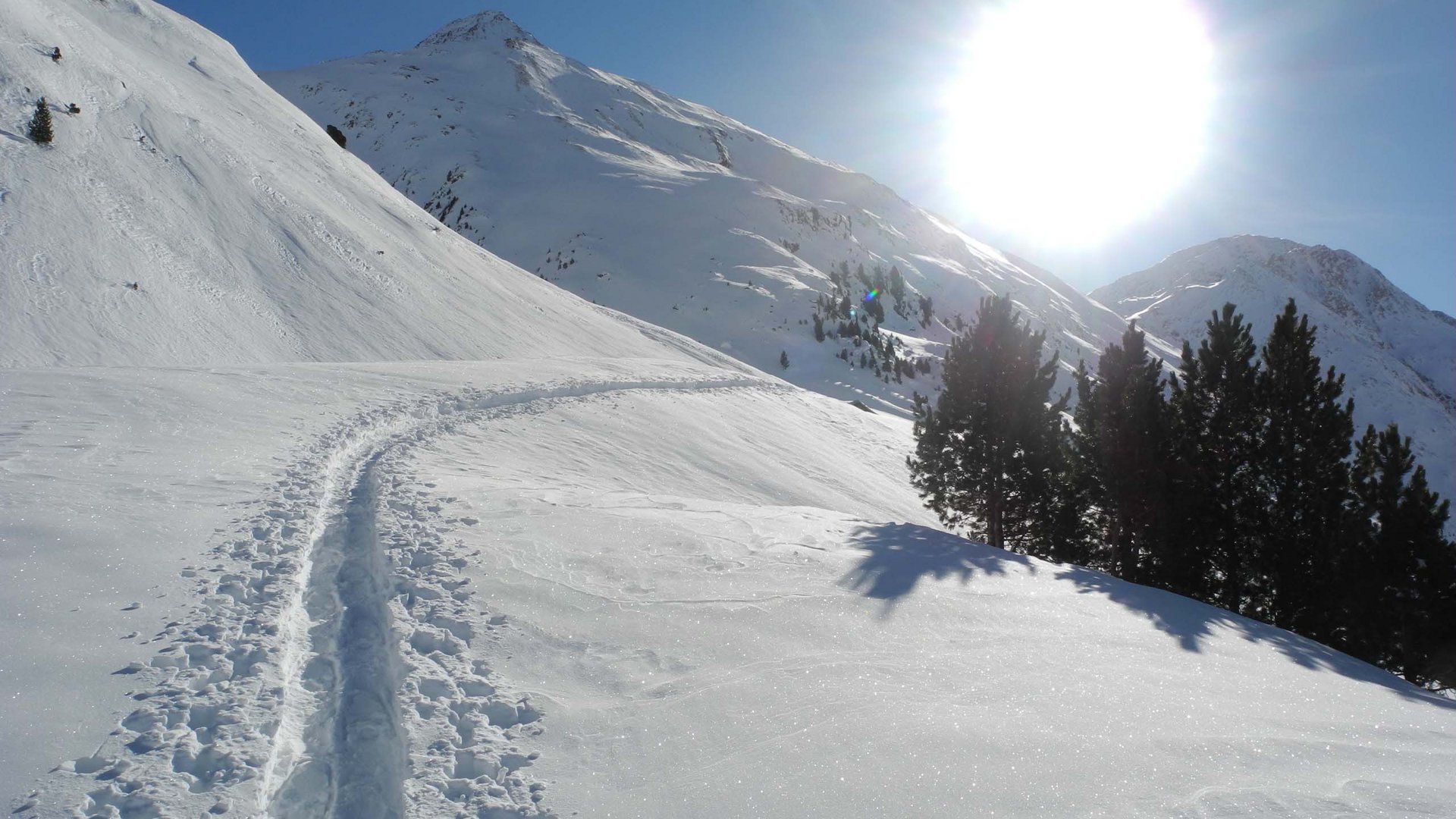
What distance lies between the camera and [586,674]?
6.62m

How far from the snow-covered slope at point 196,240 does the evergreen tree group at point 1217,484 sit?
21.0 m

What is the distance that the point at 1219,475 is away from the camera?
1992 centimetres

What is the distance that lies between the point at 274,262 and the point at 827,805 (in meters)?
30.5

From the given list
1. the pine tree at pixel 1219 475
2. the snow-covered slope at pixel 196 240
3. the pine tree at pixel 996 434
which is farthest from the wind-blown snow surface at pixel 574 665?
the snow-covered slope at pixel 196 240

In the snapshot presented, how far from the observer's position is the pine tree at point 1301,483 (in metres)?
18.6

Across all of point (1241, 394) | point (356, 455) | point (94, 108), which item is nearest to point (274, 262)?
point (94, 108)

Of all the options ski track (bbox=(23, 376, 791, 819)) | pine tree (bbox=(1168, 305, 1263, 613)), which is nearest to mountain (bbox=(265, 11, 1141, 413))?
pine tree (bbox=(1168, 305, 1263, 613))

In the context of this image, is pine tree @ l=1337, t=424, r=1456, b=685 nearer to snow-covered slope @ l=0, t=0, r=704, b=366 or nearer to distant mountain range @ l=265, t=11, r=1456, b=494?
snow-covered slope @ l=0, t=0, r=704, b=366

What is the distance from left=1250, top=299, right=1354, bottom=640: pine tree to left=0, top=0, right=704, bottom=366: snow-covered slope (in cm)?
2799

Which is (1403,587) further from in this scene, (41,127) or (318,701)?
(41,127)

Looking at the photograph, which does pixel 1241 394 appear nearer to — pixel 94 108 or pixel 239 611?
pixel 239 611

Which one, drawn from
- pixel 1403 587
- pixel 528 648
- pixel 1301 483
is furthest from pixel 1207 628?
pixel 1403 587

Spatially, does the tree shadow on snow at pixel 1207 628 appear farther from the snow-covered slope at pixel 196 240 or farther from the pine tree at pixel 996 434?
the snow-covered slope at pixel 196 240

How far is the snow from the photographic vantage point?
5.06 m
